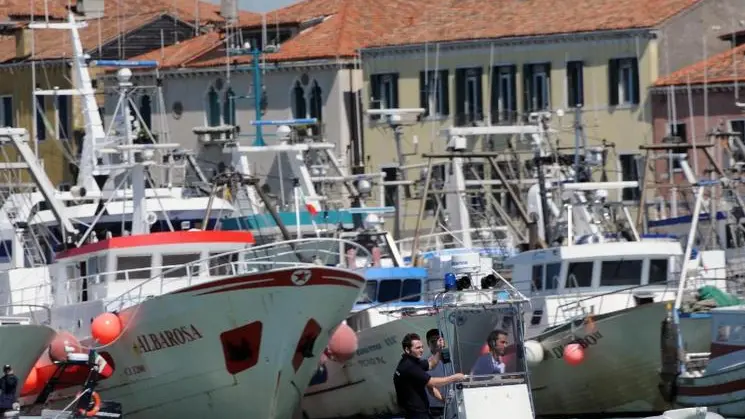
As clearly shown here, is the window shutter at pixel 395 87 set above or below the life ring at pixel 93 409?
above

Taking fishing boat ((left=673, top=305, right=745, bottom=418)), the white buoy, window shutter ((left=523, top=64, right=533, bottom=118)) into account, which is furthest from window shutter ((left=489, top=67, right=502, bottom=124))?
fishing boat ((left=673, top=305, right=745, bottom=418))

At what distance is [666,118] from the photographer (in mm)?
59938

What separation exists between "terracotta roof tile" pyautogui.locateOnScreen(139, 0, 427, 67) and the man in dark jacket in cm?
3473

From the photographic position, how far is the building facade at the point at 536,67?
60.3 meters

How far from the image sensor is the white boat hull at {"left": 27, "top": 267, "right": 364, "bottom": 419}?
107ft

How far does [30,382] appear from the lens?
34.6 m

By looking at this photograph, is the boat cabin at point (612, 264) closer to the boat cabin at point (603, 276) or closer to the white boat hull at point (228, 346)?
the boat cabin at point (603, 276)

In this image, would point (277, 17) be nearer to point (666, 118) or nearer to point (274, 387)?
point (666, 118)

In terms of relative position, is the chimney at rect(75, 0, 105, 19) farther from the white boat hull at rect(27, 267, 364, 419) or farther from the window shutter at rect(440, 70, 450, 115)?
the white boat hull at rect(27, 267, 364, 419)

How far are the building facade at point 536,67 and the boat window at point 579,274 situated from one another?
20373mm

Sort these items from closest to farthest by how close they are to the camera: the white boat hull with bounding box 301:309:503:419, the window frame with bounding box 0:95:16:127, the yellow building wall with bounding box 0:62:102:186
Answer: the white boat hull with bounding box 301:309:503:419, the yellow building wall with bounding box 0:62:102:186, the window frame with bounding box 0:95:16:127

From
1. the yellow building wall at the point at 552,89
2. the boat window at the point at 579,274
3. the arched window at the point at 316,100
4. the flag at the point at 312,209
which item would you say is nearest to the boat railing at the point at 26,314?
the flag at the point at 312,209

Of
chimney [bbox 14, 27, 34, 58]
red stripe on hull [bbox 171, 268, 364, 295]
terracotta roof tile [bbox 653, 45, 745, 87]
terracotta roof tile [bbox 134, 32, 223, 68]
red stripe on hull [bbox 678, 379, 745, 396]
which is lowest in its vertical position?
red stripe on hull [bbox 678, 379, 745, 396]

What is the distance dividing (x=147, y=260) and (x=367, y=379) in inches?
152
